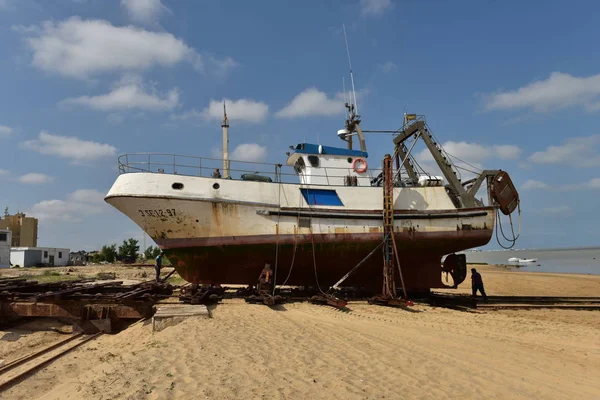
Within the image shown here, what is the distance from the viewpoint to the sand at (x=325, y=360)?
16.8ft

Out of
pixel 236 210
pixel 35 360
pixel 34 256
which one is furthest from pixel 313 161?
pixel 34 256

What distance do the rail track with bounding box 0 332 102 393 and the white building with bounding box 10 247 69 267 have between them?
42475 millimetres

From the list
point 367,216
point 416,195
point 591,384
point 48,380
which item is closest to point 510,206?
point 416,195

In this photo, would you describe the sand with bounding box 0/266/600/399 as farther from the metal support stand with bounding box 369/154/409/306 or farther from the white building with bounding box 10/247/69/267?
the white building with bounding box 10/247/69/267

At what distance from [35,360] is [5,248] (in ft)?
126

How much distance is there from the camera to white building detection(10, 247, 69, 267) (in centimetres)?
4421

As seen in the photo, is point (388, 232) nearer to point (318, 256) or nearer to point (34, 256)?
point (318, 256)

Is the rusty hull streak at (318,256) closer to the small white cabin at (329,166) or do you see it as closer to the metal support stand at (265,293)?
the metal support stand at (265,293)

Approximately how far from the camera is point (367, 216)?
14.5 metres

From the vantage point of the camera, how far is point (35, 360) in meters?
A: 8.10

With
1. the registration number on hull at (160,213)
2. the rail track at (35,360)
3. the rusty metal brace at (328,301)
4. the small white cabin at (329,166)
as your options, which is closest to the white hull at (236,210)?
the registration number on hull at (160,213)

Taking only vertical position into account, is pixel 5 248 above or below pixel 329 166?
below

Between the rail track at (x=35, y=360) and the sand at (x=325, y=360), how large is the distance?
9.0 inches

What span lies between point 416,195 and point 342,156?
342 centimetres
